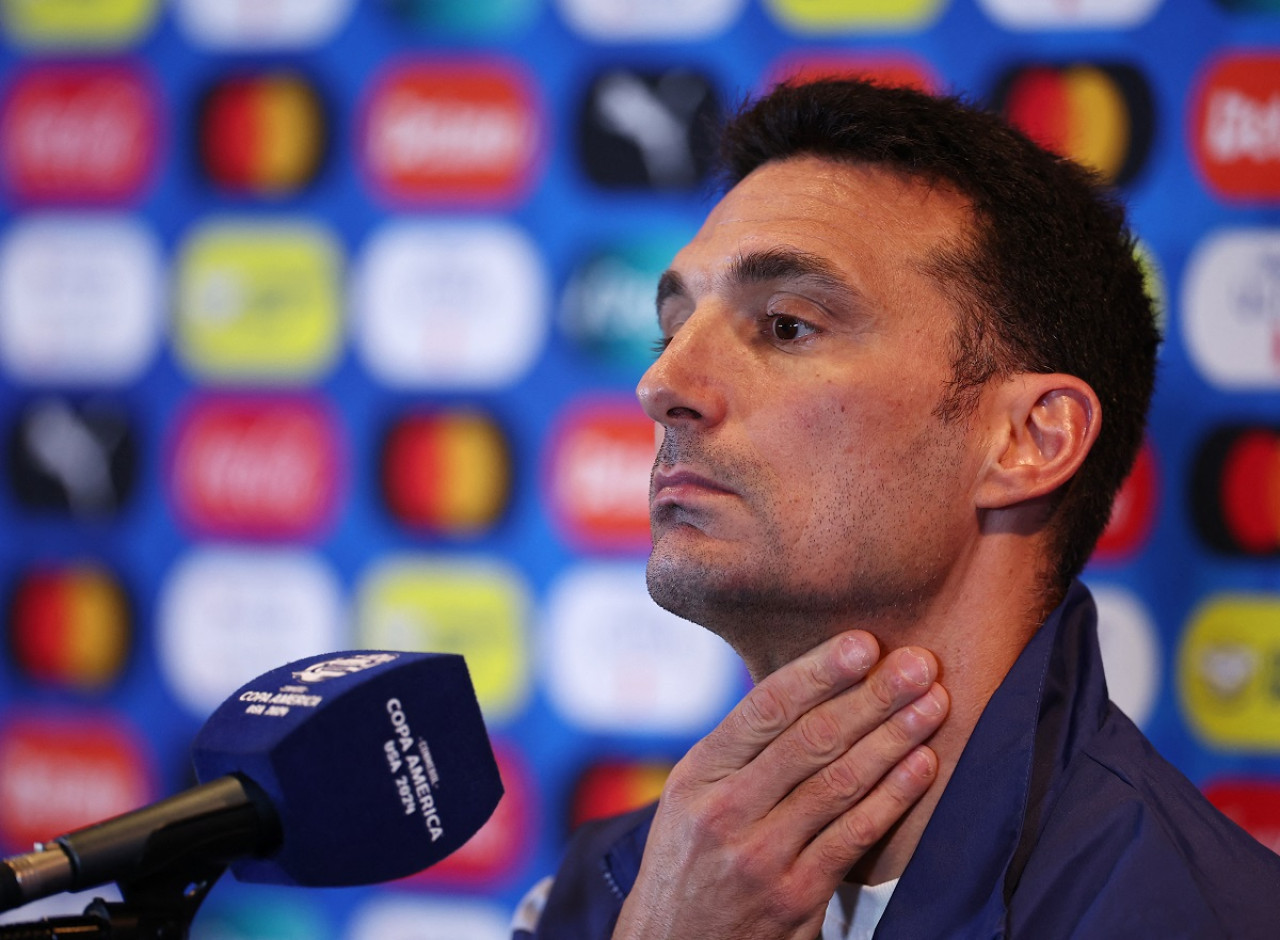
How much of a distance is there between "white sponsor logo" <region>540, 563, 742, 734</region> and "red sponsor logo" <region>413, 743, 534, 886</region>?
0.43 ft

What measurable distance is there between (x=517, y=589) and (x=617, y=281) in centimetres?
53

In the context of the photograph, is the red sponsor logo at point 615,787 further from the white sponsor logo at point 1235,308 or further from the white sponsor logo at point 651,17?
the white sponsor logo at point 651,17

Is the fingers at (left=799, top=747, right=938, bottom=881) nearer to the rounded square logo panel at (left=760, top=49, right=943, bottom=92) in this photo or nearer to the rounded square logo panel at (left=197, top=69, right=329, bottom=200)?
the rounded square logo panel at (left=760, top=49, right=943, bottom=92)

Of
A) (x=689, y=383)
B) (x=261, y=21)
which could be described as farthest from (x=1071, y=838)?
(x=261, y=21)

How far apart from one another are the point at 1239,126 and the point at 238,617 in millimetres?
1793

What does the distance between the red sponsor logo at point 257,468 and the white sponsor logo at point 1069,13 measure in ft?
4.24

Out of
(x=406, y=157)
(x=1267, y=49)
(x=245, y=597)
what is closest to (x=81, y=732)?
(x=245, y=597)

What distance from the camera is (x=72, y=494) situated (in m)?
2.29

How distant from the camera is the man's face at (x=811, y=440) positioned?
4.22 feet

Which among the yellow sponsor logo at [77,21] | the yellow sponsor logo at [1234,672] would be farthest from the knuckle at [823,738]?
the yellow sponsor logo at [77,21]

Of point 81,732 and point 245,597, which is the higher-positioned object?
point 245,597

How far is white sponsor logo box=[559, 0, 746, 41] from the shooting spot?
2.03m

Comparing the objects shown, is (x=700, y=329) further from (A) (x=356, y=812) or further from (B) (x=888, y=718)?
Answer: (A) (x=356, y=812)

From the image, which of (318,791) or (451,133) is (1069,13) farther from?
(318,791)
